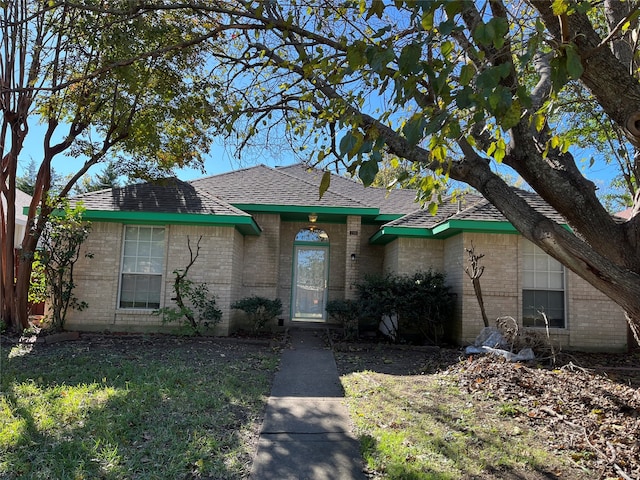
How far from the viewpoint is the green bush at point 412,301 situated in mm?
9602

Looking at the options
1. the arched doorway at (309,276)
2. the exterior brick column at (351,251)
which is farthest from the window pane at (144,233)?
the exterior brick column at (351,251)

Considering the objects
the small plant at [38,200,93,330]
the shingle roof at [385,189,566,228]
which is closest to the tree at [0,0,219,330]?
the small plant at [38,200,93,330]

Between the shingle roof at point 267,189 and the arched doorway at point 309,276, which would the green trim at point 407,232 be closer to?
the shingle roof at point 267,189

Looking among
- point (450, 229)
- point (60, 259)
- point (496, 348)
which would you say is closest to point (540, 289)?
point (450, 229)

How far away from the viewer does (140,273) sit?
34.3 ft

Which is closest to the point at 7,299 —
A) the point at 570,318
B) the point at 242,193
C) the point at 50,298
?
the point at 50,298

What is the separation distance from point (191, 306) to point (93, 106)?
15.9 ft

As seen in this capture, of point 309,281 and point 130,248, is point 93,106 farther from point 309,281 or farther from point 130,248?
point 309,281

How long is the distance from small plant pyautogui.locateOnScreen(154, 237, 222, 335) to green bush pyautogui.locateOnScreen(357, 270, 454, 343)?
11.4 feet

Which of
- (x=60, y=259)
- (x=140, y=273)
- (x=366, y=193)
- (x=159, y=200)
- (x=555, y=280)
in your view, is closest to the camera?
(x=60, y=259)

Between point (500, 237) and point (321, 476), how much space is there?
8126 millimetres

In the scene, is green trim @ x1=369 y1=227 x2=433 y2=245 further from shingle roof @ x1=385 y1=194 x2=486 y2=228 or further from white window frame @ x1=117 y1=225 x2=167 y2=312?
white window frame @ x1=117 y1=225 x2=167 y2=312

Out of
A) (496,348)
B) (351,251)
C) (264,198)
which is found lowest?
(496,348)

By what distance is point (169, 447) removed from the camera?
380 cm
